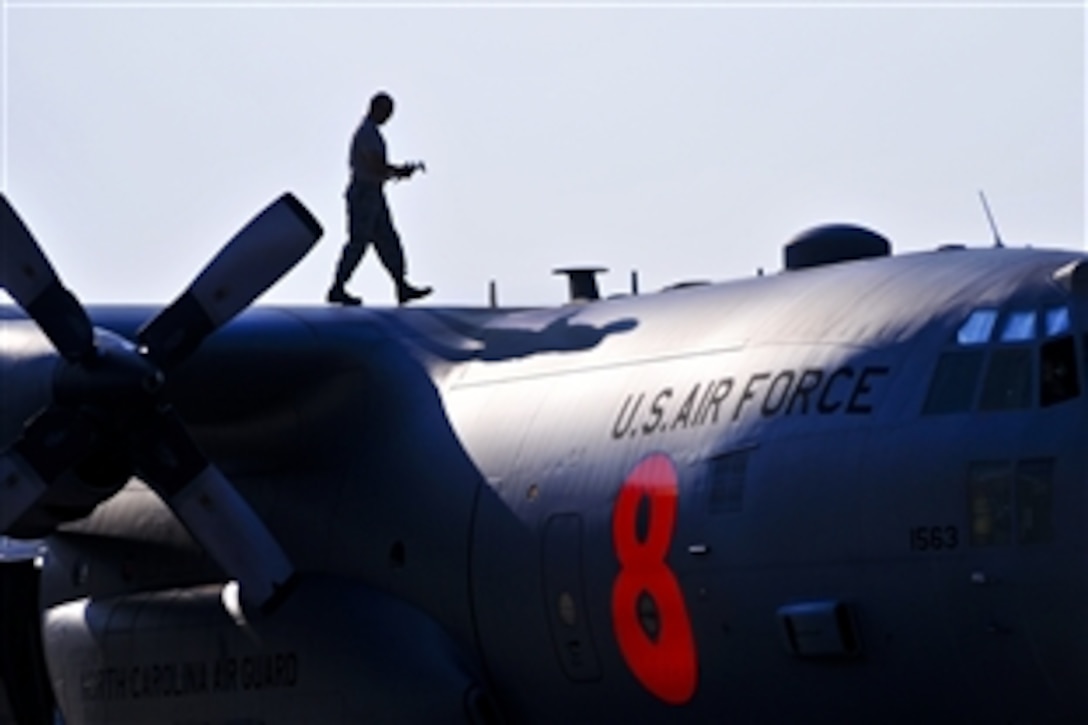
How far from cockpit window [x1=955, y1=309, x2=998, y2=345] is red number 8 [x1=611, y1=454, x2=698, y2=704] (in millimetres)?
2346

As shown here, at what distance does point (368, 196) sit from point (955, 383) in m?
8.74

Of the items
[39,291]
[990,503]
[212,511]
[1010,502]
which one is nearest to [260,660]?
[212,511]

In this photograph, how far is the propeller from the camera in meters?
16.9

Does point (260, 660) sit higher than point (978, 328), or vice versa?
point (978, 328)

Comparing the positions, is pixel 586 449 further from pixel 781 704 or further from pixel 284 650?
pixel 284 650

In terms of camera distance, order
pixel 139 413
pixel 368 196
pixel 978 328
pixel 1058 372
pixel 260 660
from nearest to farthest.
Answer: pixel 1058 372, pixel 978 328, pixel 139 413, pixel 260 660, pixel 368 196

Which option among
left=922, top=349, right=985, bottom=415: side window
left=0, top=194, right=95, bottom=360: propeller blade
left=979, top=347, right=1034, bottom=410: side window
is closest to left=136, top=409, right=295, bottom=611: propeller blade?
left=0, top=194, right=95, bottom=360: propeller blade

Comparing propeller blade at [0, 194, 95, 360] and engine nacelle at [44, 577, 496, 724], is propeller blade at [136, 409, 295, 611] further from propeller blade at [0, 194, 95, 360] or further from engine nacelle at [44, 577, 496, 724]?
propeller blade at [0, 194, 95, 360]

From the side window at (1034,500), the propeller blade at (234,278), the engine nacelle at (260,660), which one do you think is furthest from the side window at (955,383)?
the propeller blade at (234,278)

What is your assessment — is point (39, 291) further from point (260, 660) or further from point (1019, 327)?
point (1019, 327)

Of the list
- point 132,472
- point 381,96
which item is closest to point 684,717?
point 132,472

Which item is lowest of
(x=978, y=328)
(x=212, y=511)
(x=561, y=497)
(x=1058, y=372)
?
(x=212, y=511)

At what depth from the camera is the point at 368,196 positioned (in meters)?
21.0

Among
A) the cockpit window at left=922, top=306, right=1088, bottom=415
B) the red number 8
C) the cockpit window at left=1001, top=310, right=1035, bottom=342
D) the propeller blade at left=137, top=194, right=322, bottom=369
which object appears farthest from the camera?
the propeller blade at left=137, top=194, right=322, bottom=369
